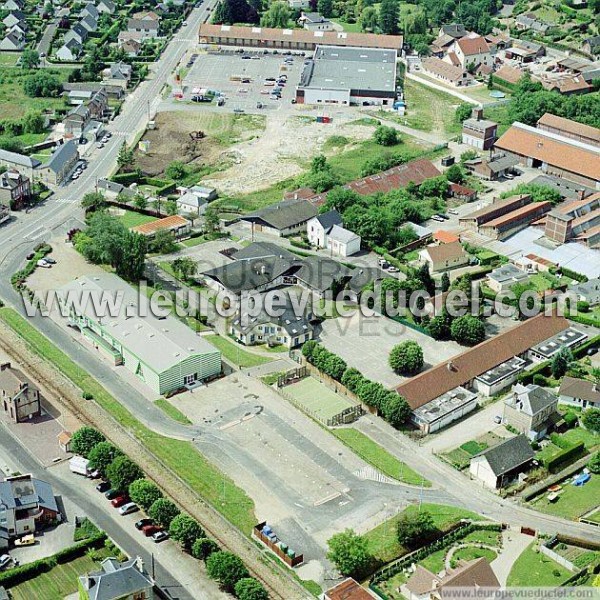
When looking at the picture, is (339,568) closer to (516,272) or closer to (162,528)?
(162,528)

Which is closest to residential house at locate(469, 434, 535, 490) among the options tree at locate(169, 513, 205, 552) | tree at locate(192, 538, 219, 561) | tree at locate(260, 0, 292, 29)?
tree at locate(192, 538, 219, 561)

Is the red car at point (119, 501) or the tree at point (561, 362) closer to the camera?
the red car at point (119, 501)

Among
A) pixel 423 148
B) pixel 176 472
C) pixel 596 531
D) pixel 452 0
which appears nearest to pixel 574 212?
pixel 423 148

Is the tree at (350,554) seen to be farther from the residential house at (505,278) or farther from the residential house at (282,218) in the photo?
the residential house at (282,218)

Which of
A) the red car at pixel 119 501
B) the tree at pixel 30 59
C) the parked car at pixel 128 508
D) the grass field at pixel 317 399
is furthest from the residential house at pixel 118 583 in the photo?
the tree at pixel 30 59

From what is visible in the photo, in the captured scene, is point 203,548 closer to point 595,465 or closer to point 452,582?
point 452,582
